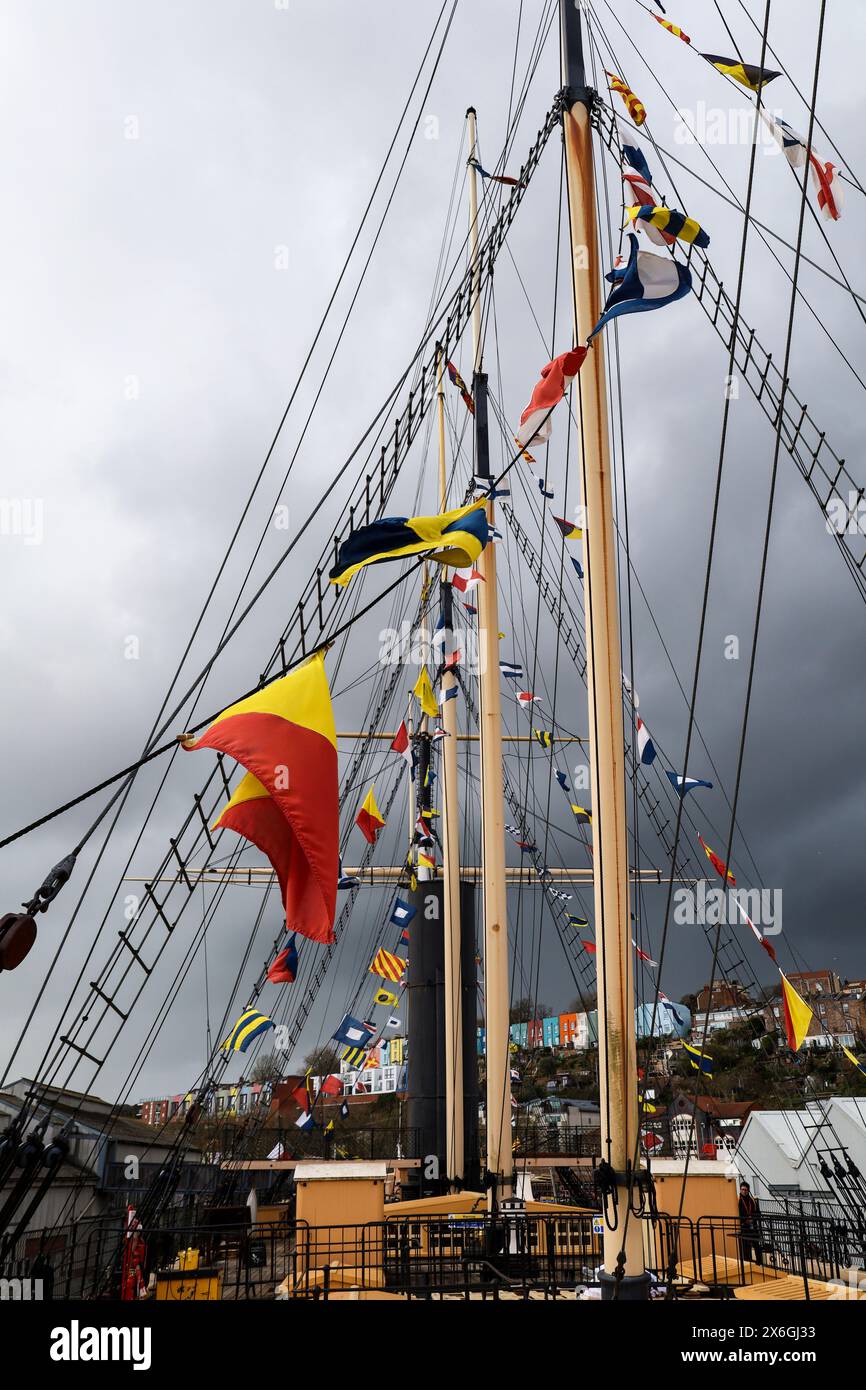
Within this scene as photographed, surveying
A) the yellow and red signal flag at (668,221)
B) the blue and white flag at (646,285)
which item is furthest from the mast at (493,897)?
the blue and white flag at (646,285)

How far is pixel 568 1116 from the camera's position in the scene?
33656mm

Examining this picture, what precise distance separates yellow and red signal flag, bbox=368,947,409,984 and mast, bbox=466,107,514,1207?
34.5 ft

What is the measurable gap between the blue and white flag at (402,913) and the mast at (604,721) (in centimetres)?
1360

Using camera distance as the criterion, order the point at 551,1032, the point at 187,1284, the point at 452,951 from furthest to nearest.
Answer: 1. the point at 551,1032
2. the point at 452,951
3. the point at 187,1284

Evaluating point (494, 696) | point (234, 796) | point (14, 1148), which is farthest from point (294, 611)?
point (494, 696)

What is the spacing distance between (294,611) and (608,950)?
3.87 metres

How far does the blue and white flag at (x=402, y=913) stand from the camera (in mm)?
21095

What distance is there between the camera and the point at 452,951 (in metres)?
18.5

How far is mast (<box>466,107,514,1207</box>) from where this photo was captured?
1296 centimetres

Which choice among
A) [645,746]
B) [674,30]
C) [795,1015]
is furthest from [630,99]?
[795,1015]

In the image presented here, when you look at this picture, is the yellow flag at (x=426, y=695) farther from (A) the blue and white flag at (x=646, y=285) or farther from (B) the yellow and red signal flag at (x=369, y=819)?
(A) the blue and white flag at (x=646, y=285)

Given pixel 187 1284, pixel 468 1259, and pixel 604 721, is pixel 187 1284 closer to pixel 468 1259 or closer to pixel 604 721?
pixel 468 1259

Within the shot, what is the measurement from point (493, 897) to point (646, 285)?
8792 mm

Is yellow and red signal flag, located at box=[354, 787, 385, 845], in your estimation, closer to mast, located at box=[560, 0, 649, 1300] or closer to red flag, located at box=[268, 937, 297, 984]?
red flag, located at box=[268, 937, 297, 984]
